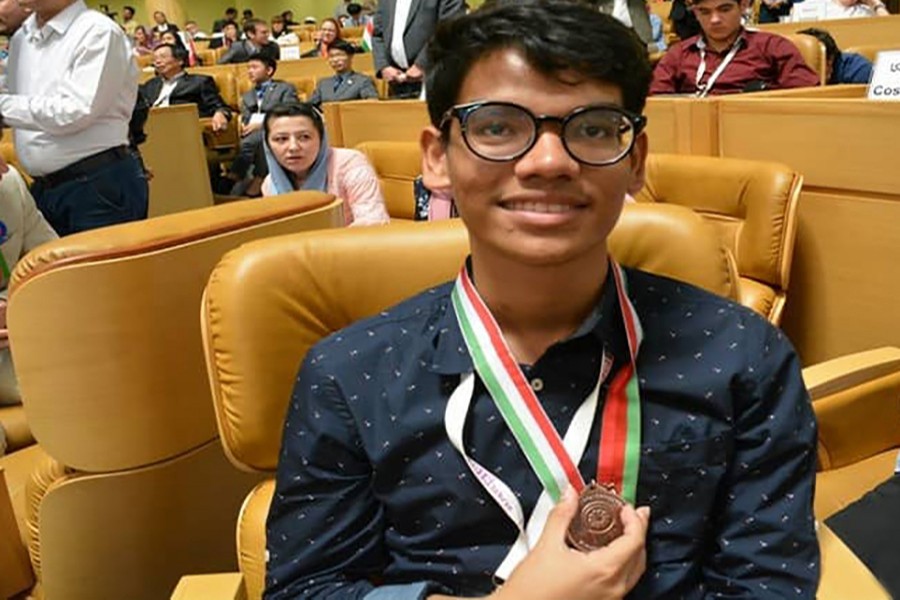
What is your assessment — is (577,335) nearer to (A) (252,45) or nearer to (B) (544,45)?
(B) (544,45)

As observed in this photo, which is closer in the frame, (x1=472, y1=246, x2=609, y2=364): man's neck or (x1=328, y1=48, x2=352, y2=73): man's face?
(x1=472, y1=246, x2=609, y2=364): man's neck

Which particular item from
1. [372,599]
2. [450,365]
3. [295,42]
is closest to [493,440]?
[450,365]

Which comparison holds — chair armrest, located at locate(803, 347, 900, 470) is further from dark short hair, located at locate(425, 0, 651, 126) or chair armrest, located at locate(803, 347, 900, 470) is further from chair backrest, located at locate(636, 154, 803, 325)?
dark short hair, located at locate(425, 0, 651, 126)

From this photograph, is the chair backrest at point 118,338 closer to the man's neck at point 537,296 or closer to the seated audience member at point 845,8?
the man's neck at point 537,296

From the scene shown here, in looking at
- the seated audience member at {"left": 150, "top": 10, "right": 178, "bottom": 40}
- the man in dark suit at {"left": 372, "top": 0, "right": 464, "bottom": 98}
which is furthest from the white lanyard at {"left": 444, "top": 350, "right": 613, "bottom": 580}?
the seated audience member at {"left": 150, "top": 10, "right": 178, "bottom": 40}

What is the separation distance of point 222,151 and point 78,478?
5226 millimetres

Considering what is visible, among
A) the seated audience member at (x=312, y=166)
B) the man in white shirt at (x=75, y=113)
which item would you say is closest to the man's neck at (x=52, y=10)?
the man in white shirt at (x=75, y=113)

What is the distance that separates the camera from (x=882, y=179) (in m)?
2.22

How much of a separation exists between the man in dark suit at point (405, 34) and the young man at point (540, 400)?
3.45 metres

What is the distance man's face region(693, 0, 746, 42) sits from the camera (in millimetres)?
3158

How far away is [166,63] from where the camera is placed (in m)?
6.66

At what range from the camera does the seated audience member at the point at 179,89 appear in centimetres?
652

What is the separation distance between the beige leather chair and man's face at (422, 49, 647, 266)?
2.40ft

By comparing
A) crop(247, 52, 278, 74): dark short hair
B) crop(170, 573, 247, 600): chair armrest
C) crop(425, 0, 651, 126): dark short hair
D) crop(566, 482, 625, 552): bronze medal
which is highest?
crop(425, 0, 651, 126): dark short hair
